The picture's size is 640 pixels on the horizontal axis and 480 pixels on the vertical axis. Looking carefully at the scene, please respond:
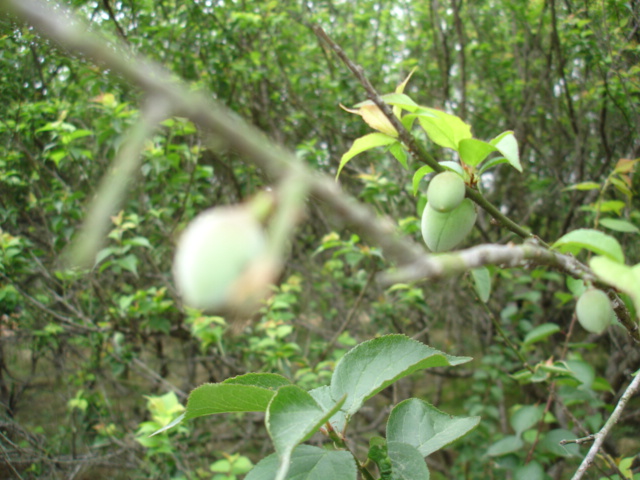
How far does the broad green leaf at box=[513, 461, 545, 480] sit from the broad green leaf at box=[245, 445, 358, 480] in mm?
915

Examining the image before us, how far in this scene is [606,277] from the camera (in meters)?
0.34

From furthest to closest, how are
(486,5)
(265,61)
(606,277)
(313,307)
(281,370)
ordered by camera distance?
(486,5), (313,307), (265,61), (281,370), (606,277)

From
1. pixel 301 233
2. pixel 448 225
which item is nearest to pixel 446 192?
pixel 448 225

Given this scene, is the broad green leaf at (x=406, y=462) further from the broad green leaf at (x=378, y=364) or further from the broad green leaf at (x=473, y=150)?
the broad green leaf at (x=473, y=150)

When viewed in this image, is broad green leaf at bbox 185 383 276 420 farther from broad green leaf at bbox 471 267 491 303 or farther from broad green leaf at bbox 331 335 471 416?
broad green leaf at bbox 471 267 491 303

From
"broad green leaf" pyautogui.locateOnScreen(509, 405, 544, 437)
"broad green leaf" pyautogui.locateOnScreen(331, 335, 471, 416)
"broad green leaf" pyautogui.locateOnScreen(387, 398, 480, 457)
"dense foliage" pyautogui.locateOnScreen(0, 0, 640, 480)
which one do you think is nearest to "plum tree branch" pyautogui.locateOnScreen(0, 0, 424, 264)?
"broad green leaf" pyautogui.locateOnScreen(331, 335, 471, 416)

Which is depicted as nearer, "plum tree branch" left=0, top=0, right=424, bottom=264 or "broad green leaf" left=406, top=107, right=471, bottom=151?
"plum tree branch" left=0, top=0, right=424, bottom=264

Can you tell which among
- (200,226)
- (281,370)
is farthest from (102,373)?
(200,226)

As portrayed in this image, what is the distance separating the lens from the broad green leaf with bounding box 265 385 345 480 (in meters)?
0.33

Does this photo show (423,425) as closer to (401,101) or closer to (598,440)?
(598,440)

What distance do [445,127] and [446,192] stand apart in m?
0.09

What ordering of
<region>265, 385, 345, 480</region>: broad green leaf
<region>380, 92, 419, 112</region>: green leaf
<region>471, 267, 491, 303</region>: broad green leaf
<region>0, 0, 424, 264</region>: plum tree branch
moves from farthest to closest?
<region>471, 267, 491, 303</region>: broad green leaf < <region>380, 92, 419, 112</region>: green leaf < <region>265, 385, 345, 480</region>: broad green leaf < <region>0, 0, 424, 264</region>: plum tree branch

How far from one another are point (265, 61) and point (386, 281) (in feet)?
7.26

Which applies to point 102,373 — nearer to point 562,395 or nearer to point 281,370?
point 281,370
